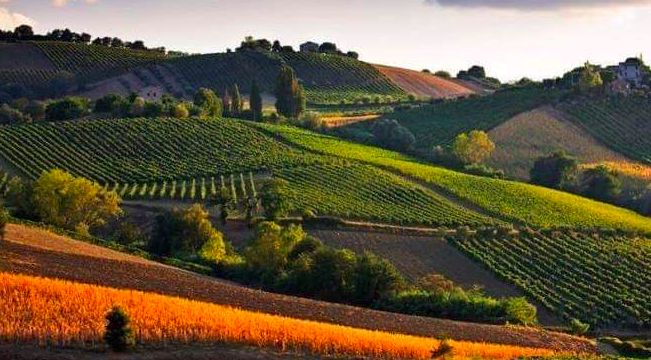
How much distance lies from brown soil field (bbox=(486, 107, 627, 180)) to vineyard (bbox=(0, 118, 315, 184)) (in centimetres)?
2768

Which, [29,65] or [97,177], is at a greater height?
[29,65]

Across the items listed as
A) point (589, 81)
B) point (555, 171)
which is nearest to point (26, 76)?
point (589, 81)

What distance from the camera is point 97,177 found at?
310 feet

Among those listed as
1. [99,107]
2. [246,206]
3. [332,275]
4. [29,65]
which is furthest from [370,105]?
[332,275]

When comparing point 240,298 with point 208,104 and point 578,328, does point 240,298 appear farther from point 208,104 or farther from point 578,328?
point 208,104

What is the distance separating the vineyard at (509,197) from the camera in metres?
87.0

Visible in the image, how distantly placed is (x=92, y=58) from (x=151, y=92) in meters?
28.2

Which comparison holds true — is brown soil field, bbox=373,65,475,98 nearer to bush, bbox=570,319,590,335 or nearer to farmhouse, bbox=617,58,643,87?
farmhouse, bbox=617,58,643,87

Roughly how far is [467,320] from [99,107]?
288ft

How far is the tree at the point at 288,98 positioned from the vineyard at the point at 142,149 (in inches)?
802

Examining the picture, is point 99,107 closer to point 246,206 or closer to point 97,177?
point 97,177

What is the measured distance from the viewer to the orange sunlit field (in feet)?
101

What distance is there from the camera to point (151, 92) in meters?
164

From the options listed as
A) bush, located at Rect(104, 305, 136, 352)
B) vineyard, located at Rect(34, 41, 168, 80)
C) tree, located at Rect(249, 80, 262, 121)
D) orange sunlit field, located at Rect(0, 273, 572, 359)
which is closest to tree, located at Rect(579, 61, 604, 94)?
tree, located at Rect(249, 80, 262, 121)
